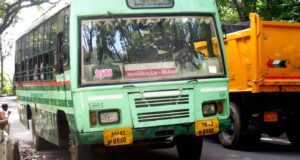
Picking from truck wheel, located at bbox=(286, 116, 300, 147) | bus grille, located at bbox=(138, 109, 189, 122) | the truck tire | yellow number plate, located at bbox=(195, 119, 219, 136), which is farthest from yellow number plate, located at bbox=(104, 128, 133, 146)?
truck wheel, located at bbox=(286, 116, 300, 147)

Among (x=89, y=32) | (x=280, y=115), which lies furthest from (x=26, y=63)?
(x=280, y=115)

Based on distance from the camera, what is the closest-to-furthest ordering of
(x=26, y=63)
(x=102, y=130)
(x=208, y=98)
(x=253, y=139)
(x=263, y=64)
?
(x=102, y=130) < (x=208, y=98) < (x=263, y=64) < (x=253, y=139) < (x=26, y=63)

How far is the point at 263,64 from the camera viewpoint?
960 centimetres

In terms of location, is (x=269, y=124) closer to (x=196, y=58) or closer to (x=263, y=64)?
(x=263, y=64)

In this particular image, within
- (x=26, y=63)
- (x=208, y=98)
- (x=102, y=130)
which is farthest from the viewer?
(x=26, y=63)

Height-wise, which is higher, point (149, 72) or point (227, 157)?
point (149, 72)

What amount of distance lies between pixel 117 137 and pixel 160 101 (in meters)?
0.81

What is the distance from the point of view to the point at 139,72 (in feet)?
24.4

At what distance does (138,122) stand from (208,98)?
3.78 ft

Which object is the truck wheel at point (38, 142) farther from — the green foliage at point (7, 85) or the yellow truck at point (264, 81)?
the green foliage at point (7, 85)

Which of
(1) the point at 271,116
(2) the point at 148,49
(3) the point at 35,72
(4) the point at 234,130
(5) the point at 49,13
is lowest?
(4) the point at 234,130

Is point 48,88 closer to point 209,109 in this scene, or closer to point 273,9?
point 209,109

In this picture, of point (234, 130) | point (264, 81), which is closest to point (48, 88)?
point (234, 130)

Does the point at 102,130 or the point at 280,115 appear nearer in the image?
the point at 102,130
